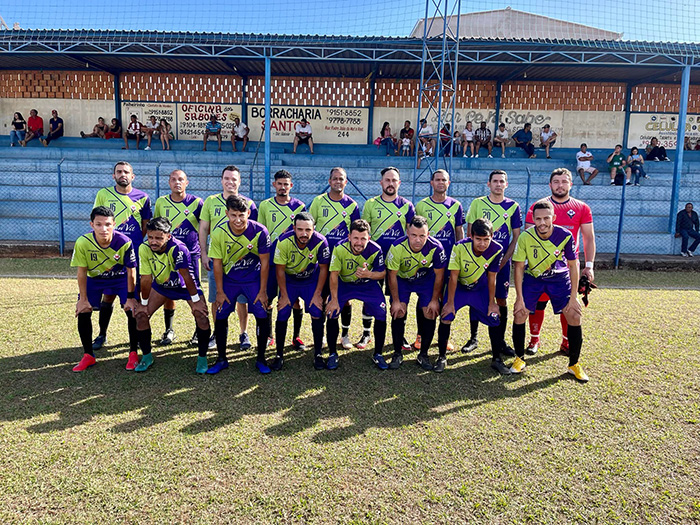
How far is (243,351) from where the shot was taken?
5938 millimetres

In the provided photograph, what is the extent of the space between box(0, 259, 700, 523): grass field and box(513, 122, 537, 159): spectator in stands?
13.5 meters

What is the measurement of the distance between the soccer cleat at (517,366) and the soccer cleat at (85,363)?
4.43 metres

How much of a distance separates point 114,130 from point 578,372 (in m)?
18.5

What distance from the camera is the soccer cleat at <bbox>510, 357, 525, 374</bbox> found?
5.28m

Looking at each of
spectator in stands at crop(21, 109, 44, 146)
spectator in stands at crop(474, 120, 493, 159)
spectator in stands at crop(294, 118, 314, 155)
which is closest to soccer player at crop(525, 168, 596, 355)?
spectator in stands at crop(474, 120, 493, 159)

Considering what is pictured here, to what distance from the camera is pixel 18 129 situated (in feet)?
59.6

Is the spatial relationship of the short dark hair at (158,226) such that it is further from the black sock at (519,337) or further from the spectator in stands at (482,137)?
the spectator in stands at (482,137)

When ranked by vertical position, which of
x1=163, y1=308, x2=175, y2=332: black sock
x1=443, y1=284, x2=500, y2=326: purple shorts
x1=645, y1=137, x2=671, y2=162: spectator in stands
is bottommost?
x1=163, y1=308, x2=175, y2=332: black sock

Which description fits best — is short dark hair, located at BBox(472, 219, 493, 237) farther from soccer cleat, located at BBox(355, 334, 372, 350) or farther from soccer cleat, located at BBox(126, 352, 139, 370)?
soccer cleat, located at BBox(126, 352, 139, 370)

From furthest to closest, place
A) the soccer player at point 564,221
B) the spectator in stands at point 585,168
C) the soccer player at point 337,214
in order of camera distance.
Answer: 1. the spectator in stands at point 585,168
2. the soccer player at point 337,214
3. the soccer player at point 564,221

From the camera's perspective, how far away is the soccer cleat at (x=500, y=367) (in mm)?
5273

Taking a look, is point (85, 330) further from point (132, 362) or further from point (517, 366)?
point (517, 366)

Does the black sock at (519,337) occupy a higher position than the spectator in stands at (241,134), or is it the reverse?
the spectator in stands at (241,134)

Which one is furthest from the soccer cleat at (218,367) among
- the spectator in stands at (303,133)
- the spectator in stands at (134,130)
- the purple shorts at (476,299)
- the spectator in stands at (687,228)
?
→ the spectator in stands at (134,130)
